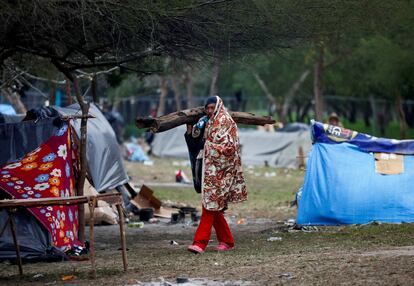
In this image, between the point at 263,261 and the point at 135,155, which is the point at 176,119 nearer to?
the point at 263,261

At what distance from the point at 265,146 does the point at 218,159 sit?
2317 centimetres

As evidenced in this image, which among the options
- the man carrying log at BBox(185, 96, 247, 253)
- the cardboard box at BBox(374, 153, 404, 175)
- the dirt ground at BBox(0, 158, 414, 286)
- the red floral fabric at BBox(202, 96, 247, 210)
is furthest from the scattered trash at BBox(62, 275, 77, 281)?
the cardboard box at BBox(374, 153, 404, 175)

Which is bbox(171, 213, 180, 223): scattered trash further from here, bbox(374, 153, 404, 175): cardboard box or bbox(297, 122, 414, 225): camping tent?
bbox(374, 153, 404, 175): cardboard box

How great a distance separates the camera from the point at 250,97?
58.8 metres

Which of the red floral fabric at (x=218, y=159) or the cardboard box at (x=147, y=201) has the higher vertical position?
the red floral fabric at (x=218, y=159)

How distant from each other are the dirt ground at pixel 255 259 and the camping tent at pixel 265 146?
16933 mm

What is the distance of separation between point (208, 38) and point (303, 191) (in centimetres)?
316

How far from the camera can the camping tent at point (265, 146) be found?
3259 centimetres

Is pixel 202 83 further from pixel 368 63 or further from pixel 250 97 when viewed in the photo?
pixel 368 63

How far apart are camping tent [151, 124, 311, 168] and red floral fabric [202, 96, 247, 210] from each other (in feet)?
64.6

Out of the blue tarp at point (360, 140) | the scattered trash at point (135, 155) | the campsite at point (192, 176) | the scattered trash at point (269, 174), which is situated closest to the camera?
the campsite at point (192, 176)

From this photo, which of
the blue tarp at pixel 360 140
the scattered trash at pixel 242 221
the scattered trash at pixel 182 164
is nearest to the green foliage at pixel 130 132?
the scattered trash at pixel 182 164

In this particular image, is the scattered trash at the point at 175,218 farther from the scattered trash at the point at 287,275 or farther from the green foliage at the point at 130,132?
the green foliage at the point at 130,132

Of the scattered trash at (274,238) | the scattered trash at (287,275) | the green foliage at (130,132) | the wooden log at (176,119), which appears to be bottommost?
the scattered trash at (274,238)
